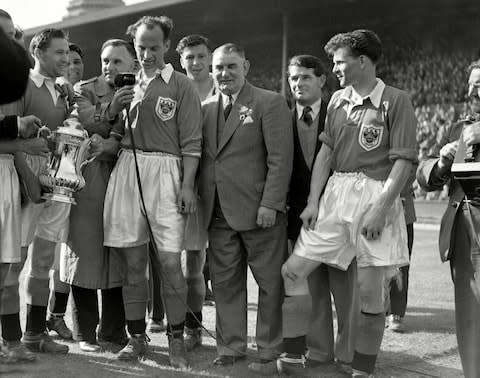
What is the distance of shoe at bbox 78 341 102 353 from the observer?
520 centimetres

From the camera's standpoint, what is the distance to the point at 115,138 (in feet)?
16.5

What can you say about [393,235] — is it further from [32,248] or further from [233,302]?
[32,248]

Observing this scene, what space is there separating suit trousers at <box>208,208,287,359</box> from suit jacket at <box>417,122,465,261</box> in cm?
102

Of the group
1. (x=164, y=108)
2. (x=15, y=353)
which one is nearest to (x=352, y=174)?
(x=164, y=108)

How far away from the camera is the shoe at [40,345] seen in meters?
5.10

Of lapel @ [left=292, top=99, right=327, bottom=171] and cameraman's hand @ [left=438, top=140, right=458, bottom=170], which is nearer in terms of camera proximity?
cameraman's hand @ [left=438, top=140, right=458, bottom=170]

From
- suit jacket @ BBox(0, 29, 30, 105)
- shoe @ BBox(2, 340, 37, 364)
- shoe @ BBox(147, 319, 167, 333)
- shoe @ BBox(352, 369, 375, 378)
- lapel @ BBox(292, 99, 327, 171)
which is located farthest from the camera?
shoe @ BBox(147, 319, 167, 333)

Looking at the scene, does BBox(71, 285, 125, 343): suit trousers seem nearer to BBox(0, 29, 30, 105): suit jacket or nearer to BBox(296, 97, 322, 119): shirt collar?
BBox(296, 97, 322, 119): shirt collar

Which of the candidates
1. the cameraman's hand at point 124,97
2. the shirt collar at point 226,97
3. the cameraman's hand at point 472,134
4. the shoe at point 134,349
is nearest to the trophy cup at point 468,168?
the cameraman's hand at point 472,134

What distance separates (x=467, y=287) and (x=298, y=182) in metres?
1.37

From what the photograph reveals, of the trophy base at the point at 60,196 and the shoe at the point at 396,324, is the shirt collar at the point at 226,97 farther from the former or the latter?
the shoe at the point at 396,324

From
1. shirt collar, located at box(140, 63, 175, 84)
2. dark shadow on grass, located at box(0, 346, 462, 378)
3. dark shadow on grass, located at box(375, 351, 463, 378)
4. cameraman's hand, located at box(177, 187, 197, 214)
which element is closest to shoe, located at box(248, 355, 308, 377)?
dark shadow on grass, located at box(0, 346, 462, 378)

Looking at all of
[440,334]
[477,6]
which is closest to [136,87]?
[440,334]

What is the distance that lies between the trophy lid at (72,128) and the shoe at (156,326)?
1775 mm
